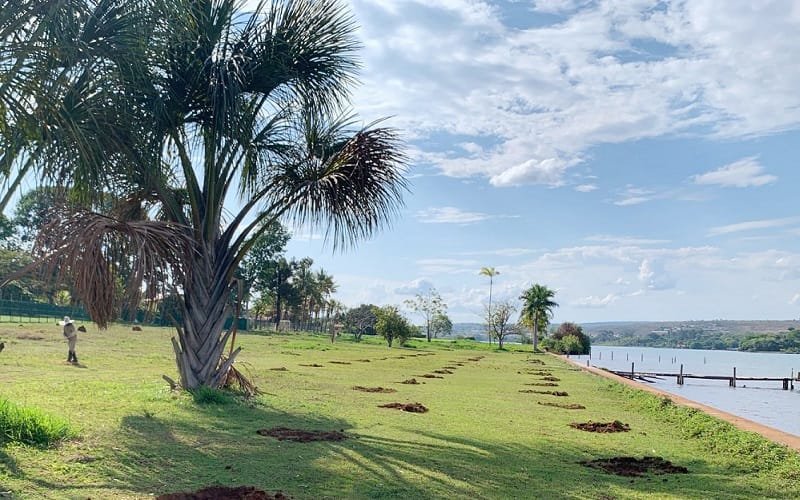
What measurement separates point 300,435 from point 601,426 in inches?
216

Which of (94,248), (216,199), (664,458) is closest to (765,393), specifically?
(664,458)

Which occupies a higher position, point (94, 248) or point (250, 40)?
point (250, 40)

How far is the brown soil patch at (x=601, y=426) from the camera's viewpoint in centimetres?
1102

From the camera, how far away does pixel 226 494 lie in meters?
5.47

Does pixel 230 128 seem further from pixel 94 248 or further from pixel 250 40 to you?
pixel 94 248

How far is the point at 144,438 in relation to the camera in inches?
305

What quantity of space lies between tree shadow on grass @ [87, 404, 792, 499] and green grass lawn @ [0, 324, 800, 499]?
2cm

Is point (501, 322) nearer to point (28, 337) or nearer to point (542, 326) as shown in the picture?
point (542, 326)

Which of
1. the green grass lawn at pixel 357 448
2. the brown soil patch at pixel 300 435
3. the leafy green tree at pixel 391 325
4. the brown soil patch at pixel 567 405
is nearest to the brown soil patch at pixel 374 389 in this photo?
the green grass lawn at pixel 357 448

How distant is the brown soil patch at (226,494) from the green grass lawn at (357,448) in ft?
0.86

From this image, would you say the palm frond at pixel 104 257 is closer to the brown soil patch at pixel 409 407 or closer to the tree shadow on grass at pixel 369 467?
the tree shadow on grass at pixel 369 467

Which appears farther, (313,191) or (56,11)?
(313,191)

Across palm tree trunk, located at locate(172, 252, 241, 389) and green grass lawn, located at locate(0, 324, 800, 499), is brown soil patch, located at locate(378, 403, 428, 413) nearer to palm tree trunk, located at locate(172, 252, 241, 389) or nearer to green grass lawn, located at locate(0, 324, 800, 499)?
green grass lawn, located at locate(0, 324, 800, 499)

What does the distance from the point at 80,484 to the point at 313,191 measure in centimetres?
629
